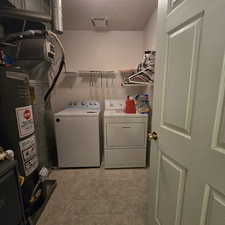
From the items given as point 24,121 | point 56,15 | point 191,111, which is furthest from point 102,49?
point 191,111

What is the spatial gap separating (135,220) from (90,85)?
2287mm

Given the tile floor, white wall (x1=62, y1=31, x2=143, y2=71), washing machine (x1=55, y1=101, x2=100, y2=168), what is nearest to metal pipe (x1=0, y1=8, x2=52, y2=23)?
washing machine (x1=55, y1=101, x2=100, y2=168)

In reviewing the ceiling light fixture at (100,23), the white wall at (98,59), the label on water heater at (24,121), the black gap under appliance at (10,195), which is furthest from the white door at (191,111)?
the white wall at (98,59)

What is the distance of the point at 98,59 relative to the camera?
2641 millimetres

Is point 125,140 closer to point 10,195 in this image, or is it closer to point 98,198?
point 98,198

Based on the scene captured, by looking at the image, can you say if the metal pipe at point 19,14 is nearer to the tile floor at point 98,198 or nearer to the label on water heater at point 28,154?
the label on water heater at point 28,154

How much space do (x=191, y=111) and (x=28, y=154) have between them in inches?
54.2

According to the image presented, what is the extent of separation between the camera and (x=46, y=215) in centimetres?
137

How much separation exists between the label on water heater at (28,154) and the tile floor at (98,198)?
588 millimetres

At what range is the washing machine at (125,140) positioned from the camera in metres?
2.02

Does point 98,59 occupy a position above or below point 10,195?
above

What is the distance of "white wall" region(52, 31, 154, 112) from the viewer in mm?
2562

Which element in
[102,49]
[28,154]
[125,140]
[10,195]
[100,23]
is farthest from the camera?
[102,49]

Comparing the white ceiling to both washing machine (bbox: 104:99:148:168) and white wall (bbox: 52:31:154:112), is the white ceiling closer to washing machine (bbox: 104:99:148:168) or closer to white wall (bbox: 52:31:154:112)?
white wall (bbox: 52:31:154:112)
